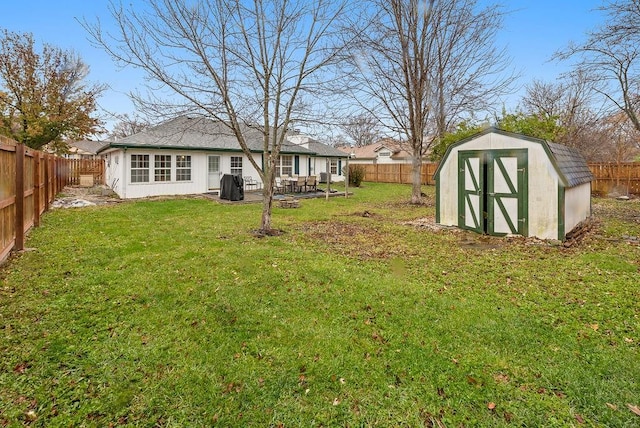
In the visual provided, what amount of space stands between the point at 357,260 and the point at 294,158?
16.1m

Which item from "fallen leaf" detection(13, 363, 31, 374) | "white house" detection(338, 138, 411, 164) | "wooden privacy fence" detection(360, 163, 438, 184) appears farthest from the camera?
"white house" detection(338, 138, 411, 164)

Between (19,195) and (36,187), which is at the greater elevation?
(36,187)

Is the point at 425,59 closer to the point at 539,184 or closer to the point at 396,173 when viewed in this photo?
the point at 539,184

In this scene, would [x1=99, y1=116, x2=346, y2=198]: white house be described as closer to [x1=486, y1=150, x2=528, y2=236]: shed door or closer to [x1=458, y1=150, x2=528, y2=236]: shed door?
[x1=458, y1=150, x2=528, y2=236]: shed door

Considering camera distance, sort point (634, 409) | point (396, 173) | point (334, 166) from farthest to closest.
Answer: point (396, 173), point (334, 166), point (634, 409)

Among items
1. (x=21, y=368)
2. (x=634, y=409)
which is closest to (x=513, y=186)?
(x=634, y=409)

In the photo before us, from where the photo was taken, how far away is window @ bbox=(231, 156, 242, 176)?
58.5ft

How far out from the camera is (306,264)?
5.38 m

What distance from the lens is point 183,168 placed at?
1614 cm

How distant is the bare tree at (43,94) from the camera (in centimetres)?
2220

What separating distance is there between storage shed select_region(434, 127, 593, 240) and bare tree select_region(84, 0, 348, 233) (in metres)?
4.01

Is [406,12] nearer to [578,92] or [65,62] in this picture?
[578,92]

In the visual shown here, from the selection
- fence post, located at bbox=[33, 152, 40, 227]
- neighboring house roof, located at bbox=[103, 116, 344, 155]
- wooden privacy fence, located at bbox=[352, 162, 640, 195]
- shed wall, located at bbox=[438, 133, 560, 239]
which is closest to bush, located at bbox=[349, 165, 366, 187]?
neighboring house roof, located at bbox=[103, 116, 344, 155]

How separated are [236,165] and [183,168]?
2.84m
